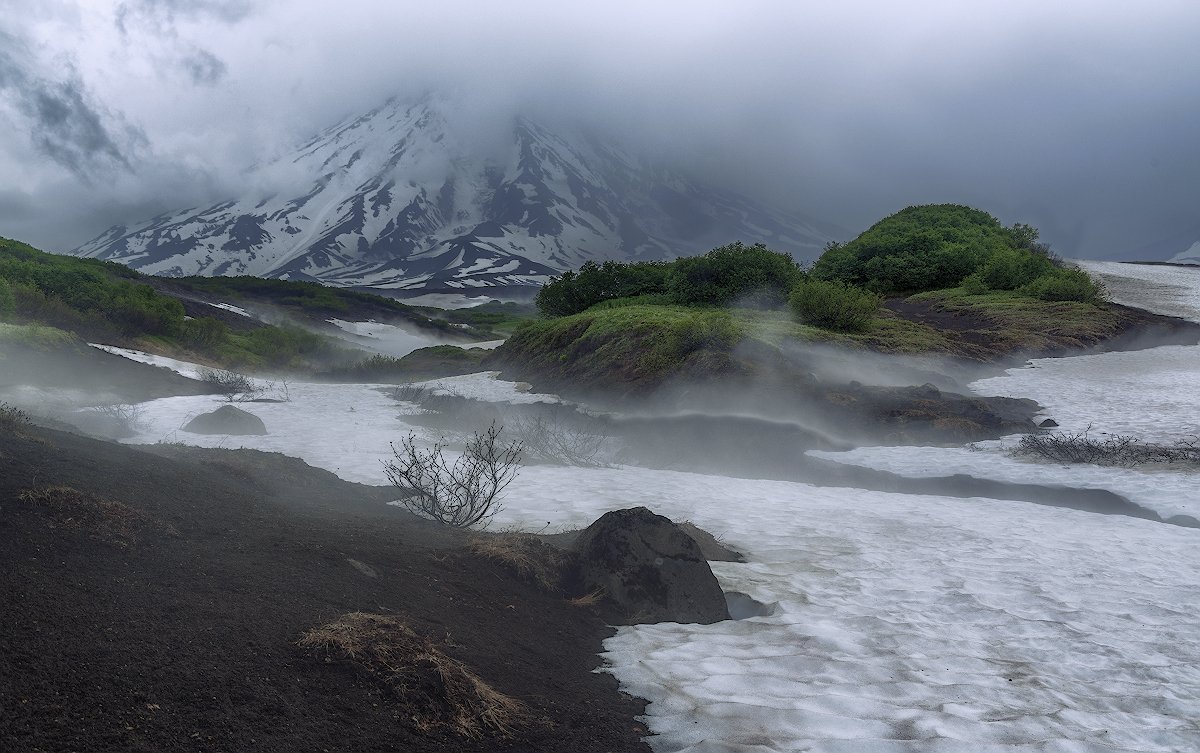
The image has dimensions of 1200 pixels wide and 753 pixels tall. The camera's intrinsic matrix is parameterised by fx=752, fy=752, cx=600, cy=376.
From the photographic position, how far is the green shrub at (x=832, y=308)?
2439 centimetres

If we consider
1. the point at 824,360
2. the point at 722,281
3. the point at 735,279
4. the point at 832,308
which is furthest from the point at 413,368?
the point at 824,360

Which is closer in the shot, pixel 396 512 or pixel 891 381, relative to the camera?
pixel 396 512

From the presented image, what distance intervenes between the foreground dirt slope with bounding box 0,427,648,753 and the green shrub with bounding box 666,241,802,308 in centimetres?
2111

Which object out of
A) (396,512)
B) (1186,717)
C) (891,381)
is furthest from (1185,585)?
(891,381)

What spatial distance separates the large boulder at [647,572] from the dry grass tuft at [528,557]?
219 mm

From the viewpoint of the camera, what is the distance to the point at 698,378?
17688 millimetres

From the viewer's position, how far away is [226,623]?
4.31 m

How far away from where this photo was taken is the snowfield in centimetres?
453

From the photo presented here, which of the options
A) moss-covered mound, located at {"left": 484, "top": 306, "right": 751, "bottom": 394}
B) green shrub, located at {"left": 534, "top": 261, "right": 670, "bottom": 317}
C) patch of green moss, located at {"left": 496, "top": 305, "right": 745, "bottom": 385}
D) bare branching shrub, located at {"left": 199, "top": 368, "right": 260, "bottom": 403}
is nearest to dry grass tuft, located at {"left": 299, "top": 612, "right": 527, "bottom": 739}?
moss-covered mound, located at {"left": 484, "top": 306, "right": 751, "bottom": 394}

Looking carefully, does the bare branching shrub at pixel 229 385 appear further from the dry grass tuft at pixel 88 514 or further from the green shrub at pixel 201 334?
the dry grass tuft at pixel 88 514

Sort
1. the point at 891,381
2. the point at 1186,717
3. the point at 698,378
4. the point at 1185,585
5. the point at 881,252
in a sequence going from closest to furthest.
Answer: the point at 1186,717 → the point at 1185,585 → the point at 698,378 → the point at 891,381 → the point at 881,252

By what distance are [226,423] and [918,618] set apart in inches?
585

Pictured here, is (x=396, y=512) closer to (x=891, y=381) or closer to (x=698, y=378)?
(x=698, y=378)

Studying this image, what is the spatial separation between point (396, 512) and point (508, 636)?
4.92 m
